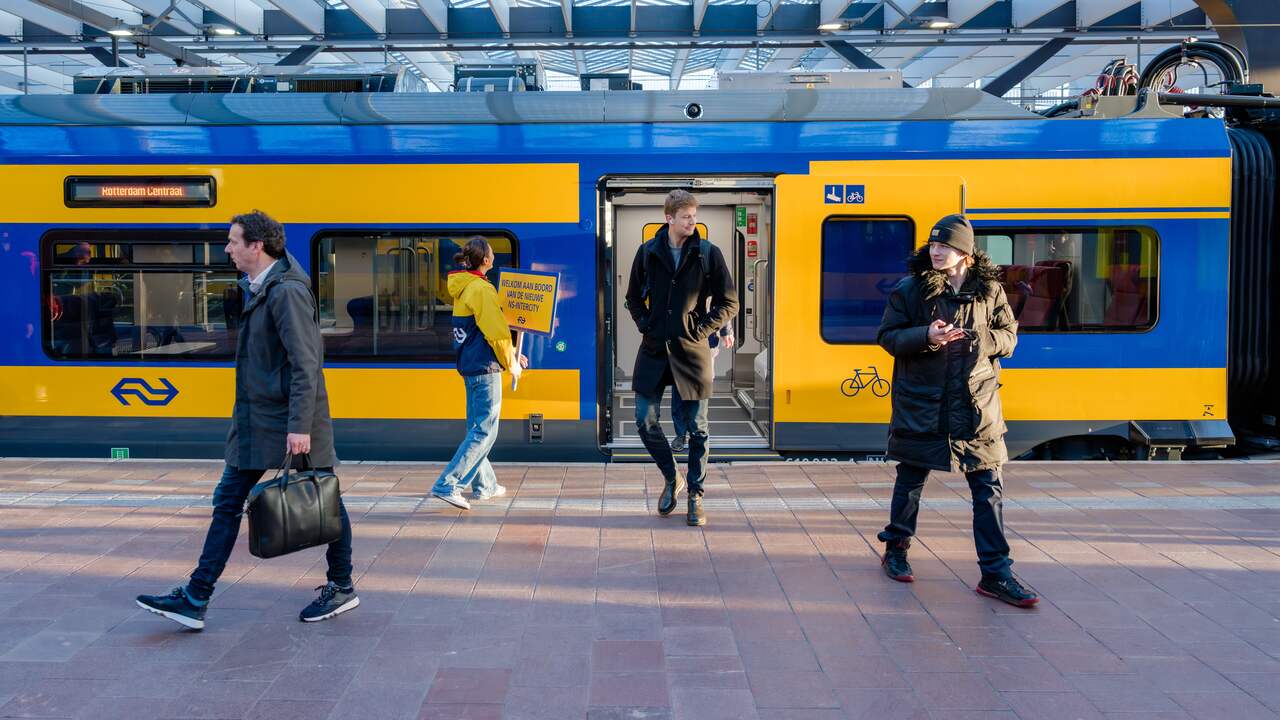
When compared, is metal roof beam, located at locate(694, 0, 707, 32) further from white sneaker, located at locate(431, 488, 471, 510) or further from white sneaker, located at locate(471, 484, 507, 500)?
white sneaker, located at locate(431, 488, 471, 510)

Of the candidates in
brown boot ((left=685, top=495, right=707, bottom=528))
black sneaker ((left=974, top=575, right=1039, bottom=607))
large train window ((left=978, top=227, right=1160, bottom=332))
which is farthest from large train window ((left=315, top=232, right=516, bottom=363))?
black sneaker ((left=974, top=575, right=1039, bottom=607))

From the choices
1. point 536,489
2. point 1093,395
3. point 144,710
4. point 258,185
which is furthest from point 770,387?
point 144,710

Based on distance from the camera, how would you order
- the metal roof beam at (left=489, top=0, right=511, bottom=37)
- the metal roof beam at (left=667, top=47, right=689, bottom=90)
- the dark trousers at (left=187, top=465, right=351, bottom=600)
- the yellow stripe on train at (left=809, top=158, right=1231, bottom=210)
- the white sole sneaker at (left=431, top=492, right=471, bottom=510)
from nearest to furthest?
the dark trousers at (left=187, top=465, right=351, bottom=600) → the white sole sneaker at (left=431, top=492, right=471, bottom=510) → the yellow stripe on train at (left=809, top=158, right=1231, bottom=210) → the metal roof beam at (left=489, top=0, right=511, bottom=37) → the metal roof beam at (left=667, top=47, right=689, bottom=90)

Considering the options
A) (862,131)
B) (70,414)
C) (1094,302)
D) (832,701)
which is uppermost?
(862,131)

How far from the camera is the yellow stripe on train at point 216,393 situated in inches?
319

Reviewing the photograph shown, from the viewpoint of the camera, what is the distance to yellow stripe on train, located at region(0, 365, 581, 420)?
26.6 ft

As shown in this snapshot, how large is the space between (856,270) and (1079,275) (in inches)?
68.5

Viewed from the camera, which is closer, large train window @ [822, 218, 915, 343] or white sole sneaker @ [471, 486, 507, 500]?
white sole sneaker @ [471, 486, 507, 500]

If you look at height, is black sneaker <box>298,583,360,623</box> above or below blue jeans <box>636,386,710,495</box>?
below

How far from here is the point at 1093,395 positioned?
812 centimetres

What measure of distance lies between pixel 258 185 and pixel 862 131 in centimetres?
470

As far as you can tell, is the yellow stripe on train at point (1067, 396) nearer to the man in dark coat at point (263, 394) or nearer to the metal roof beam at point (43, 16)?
the man in dark coat at point (263, 394)

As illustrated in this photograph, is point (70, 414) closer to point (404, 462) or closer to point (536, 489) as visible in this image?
point (404, 462)

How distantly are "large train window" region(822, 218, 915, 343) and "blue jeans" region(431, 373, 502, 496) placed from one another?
274 cm
